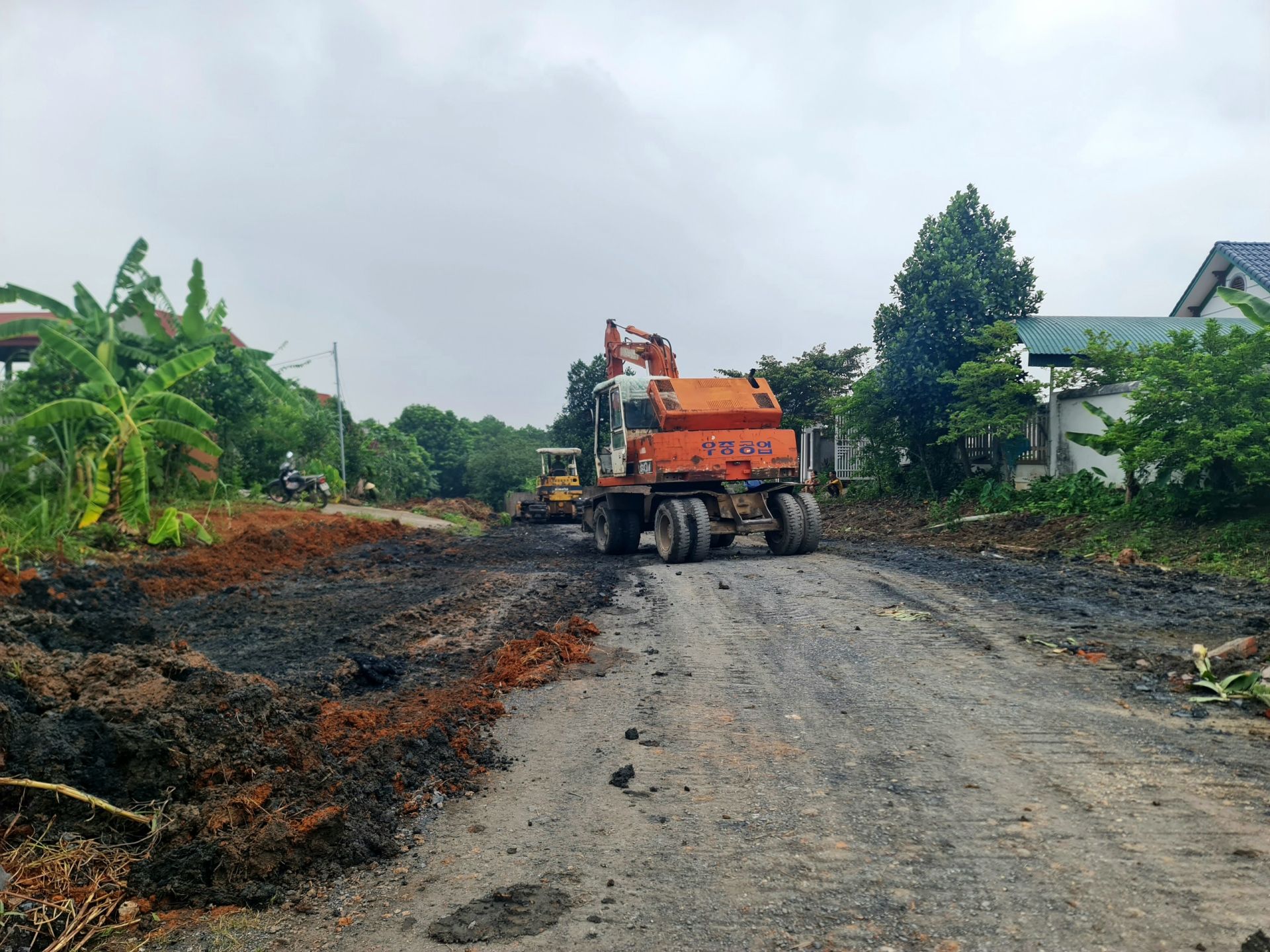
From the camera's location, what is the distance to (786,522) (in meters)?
13.9

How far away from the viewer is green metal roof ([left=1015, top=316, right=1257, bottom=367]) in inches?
849

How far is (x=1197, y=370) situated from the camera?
1176 cm

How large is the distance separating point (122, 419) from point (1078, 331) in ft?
71.0

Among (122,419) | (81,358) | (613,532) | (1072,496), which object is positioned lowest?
(613,532)

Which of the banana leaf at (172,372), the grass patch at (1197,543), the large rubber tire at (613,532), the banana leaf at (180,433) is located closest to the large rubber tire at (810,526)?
the large rubber tire at (613,532)

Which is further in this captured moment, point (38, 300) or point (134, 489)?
point (38, 300)

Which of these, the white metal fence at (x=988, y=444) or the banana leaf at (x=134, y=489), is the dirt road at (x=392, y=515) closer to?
the banana leaf at (x=134, y=489)

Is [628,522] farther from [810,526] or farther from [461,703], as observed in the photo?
[461,703]

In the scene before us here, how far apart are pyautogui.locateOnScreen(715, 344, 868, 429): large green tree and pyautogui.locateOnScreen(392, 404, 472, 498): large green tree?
2927cm

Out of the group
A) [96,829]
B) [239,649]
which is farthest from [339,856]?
[239,649]

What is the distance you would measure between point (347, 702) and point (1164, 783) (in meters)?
4.71

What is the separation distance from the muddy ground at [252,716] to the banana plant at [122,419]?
165 inches

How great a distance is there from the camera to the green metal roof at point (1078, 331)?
70.7 feet

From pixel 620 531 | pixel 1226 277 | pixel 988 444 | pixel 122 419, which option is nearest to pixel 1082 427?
pixel 988 444
